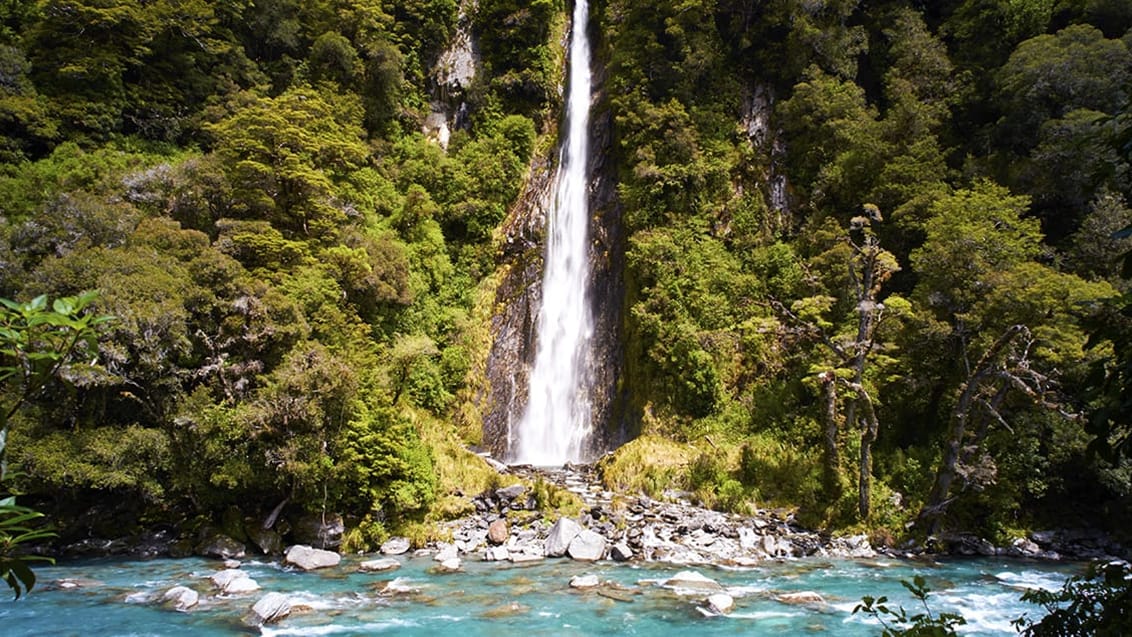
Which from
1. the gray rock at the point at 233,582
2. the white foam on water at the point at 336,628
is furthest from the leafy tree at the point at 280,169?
the white foam on water at the point at 336,628

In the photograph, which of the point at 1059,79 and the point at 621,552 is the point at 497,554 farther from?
the point at 1059,79

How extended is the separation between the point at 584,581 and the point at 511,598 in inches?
57.7

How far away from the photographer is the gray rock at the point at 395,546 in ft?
45.0

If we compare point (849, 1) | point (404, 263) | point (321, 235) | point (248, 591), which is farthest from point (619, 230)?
point (248, 591)

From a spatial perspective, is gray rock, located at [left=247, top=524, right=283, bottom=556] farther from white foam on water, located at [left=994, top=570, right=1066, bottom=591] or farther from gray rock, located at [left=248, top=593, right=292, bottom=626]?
white foam on water, located at [left=994, top=570, right=1066, bottom=591]

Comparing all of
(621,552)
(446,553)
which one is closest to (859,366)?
(621,552)

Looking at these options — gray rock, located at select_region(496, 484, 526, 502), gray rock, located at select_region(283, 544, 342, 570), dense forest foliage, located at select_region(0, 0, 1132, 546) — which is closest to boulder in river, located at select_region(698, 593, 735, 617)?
dense forest foliage, located at select_region(0, 0, 1132, 546)

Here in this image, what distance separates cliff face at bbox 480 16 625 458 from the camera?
2239 centimetres

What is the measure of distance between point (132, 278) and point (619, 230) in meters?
16.4

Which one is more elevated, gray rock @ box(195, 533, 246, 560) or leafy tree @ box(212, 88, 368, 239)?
leafy tree @ box(212, 88, 368, 239)

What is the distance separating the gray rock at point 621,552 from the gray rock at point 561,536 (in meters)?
0.96

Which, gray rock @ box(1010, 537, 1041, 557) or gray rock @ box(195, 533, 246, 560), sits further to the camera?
gray rock @ box(1010, 537, 1041, 557)

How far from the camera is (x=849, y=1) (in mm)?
24656

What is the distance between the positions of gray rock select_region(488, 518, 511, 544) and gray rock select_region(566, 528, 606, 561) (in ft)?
5.44
